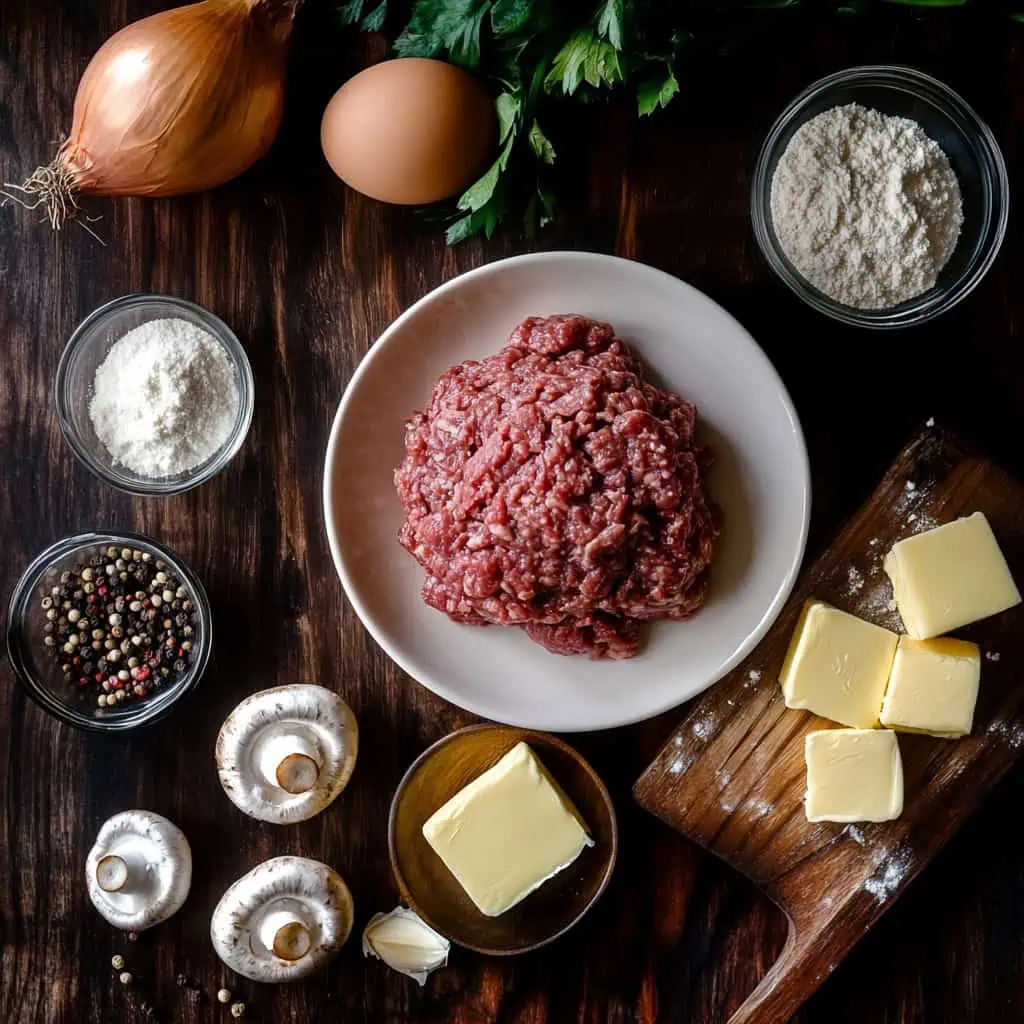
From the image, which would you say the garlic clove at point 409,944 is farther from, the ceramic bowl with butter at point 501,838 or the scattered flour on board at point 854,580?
the scattered flour on board at point 854,580

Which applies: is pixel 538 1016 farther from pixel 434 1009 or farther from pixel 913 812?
pixel 913 812

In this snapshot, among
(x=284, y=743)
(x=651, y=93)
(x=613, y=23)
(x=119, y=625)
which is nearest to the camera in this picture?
(x=613, y=23)

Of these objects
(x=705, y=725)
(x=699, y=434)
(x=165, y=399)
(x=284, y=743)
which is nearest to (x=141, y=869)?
(x=284, y=743)

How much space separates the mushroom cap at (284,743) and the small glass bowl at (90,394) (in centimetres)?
47

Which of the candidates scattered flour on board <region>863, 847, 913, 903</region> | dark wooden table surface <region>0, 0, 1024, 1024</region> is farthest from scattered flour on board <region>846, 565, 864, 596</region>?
scattered flour on board <region>863, 847, 913, 903</region>

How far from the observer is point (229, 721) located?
220 centimetres

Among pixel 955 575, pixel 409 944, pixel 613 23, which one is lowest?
pixel 409 944

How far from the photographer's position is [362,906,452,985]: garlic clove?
2252 mm

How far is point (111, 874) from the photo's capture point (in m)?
2.12

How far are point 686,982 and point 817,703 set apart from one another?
675 millimetres

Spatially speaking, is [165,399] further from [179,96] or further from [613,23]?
[613,23]

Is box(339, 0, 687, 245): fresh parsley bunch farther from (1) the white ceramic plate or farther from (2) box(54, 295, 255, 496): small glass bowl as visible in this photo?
(2) box(54, 295, 255, 496): small glass bowl

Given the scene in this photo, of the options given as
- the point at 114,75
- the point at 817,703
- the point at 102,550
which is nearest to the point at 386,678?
the point at 102,550

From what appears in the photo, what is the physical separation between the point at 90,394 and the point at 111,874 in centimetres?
96
